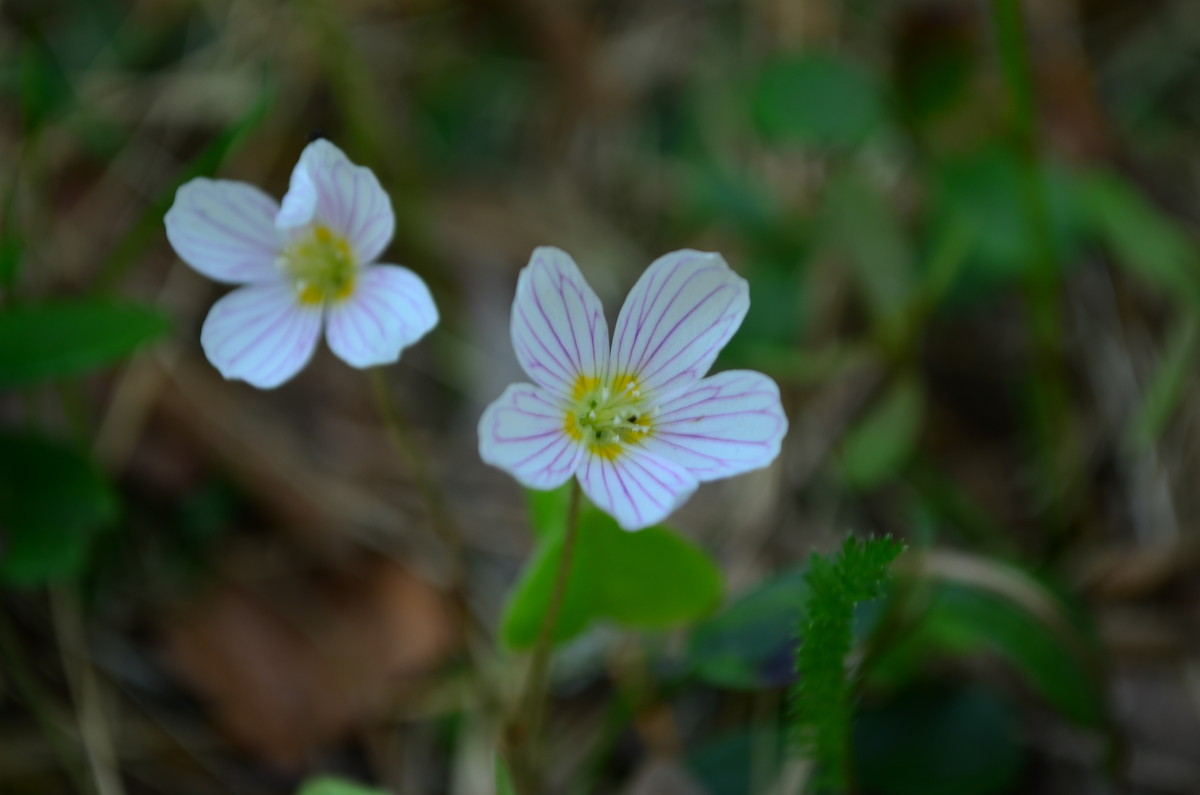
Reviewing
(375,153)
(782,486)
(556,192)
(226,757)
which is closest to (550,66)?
(556,192)

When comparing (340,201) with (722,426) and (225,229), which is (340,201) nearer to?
(225,229)

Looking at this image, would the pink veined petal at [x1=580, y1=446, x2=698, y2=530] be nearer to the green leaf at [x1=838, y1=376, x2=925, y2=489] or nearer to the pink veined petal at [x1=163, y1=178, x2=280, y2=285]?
the pink veined petal at [x1=163, y1=178, x2=280, y2=285]

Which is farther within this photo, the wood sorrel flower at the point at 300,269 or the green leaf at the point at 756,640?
the green leaf at the point at 756,640

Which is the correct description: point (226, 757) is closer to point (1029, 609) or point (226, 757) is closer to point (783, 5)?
point (1029, 609)

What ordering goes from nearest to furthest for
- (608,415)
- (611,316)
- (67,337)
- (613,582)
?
1. (608,415)
2. (613,582)
3. (67,337)
4. (611,316)

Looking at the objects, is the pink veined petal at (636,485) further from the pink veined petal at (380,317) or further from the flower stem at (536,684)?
the pink veined petal at (380,317)

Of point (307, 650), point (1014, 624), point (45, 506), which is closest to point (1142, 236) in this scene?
point (1014, 624)

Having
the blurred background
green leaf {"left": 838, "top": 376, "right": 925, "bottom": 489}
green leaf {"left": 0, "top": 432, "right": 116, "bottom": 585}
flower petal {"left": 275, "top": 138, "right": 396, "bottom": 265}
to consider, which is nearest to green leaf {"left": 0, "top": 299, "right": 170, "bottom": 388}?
the blurred background

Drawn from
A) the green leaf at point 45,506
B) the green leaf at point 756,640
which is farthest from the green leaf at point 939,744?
the green leaf at point 45,506

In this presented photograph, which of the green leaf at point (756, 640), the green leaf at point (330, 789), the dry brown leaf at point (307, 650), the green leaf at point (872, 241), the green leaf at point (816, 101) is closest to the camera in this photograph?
the green leaf at point (330, 789)

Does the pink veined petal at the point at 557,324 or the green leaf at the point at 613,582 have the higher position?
the pink veined petal at the point at 557,324
